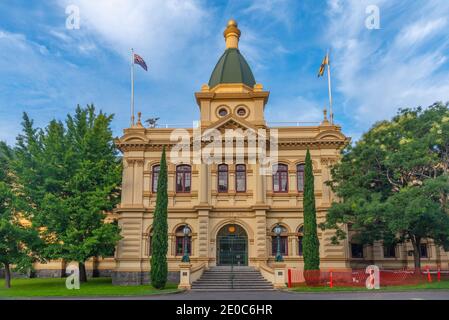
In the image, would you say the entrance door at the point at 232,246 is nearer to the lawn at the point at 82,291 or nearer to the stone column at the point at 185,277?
the lawn at the point at 82,291

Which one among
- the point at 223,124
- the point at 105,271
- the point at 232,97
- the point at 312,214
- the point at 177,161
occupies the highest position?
the point at 232,97

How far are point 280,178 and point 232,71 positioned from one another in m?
9.59

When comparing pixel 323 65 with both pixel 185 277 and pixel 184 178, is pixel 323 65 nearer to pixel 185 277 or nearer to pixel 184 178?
pixel 184 178

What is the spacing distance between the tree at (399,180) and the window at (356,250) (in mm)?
3361

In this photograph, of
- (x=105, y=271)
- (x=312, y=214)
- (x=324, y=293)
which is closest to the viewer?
(x=324, y=293)

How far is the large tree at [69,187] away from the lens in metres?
25.4

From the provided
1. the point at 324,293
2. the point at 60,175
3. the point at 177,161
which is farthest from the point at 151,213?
the point at 324,293

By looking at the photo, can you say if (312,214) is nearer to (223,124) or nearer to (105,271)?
(223,124)

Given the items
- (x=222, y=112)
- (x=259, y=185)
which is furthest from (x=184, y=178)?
(x=222, y=112)

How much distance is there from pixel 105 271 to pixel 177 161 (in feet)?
39.3

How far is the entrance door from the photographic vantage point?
2792cm

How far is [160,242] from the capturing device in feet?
74.6
